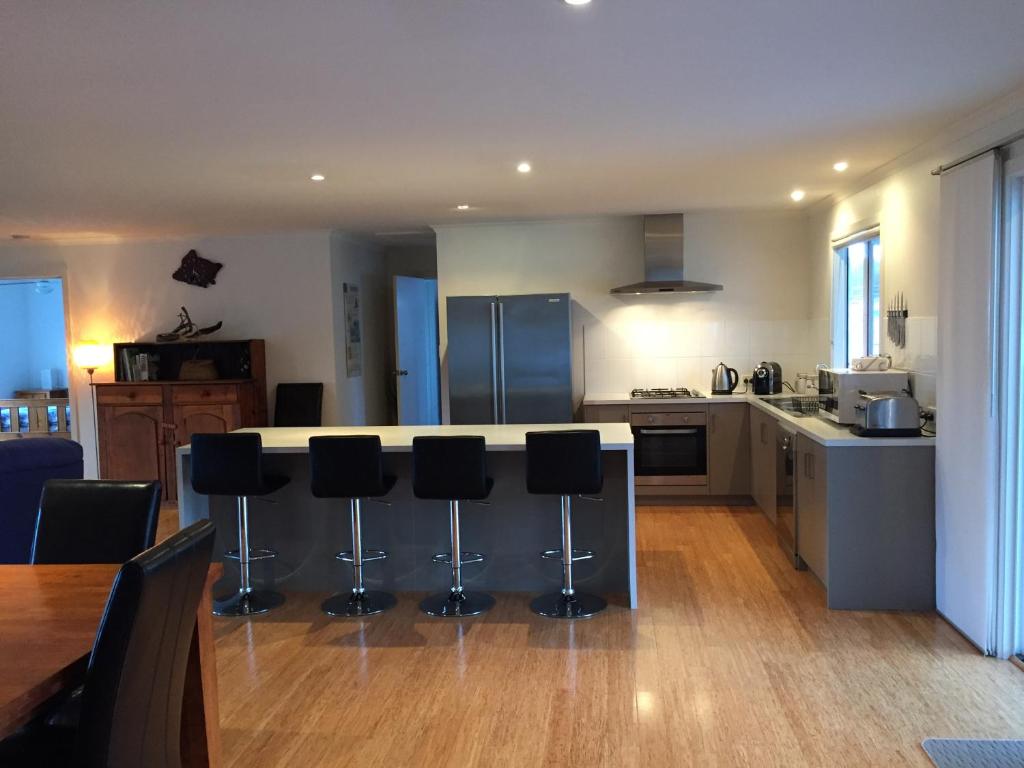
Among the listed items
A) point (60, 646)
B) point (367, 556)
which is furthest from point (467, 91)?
point (367, 556)

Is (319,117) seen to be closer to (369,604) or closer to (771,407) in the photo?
(369,604)

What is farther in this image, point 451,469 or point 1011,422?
point 451,469

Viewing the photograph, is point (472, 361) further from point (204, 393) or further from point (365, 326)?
point (204, 393)

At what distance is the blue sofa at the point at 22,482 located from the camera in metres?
4.12

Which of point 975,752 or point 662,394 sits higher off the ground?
point 662,394

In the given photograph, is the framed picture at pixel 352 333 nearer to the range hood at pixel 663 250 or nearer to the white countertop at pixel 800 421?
the white countertop at pixel 800 421

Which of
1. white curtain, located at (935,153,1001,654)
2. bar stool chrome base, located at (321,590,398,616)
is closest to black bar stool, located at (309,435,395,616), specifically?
bar stool chrome base, located at (321,590,398,616)

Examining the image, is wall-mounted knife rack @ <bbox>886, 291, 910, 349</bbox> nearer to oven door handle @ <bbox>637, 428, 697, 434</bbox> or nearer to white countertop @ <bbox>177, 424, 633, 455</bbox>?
white countertop @ <bbox>177, 424, 633, 455</bbox>

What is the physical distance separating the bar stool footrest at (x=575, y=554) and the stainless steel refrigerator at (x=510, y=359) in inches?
85.7

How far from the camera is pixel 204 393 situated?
6812 mm

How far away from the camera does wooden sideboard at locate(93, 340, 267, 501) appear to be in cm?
680

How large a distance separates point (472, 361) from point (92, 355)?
11.5ft

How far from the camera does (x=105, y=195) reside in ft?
16.3

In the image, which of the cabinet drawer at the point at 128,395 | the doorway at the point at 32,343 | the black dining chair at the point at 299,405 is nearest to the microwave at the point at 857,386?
the black dining chair at the point at 299,405
